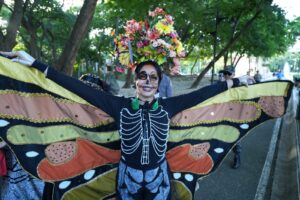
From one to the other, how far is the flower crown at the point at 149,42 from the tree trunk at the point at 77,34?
132 inches

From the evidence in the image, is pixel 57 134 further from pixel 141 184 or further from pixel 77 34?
pixel 77 34

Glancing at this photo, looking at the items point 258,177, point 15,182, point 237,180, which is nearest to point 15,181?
point 15,182

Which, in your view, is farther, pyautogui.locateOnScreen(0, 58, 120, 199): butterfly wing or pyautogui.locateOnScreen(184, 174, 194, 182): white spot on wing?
pyautogui.locateOnScreen(184, 174, 194, 182): white spot on wing

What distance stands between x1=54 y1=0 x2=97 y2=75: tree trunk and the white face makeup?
408 centimetres

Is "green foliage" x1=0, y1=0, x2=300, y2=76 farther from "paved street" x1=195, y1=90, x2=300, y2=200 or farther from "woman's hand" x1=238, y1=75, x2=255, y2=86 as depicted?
"woman's hand" x1=238, y1=75, x2=255, y2=86

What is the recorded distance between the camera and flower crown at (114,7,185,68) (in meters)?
3.57

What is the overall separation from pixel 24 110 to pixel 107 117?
29.6 inches

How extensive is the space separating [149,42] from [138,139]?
105 centimetres

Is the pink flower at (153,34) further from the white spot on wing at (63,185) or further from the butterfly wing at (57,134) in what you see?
the white spot on wing at (63,185)

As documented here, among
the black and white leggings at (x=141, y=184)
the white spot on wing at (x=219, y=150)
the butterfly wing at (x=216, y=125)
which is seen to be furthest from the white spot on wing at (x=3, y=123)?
the white spot on wing at (x=219, y=150)

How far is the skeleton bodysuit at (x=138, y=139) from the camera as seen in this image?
3.10m

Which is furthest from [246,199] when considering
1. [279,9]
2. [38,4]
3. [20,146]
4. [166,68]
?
[38,4]

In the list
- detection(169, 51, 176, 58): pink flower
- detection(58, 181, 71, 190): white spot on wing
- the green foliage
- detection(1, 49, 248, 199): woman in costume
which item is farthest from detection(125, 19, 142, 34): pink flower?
the green foliage

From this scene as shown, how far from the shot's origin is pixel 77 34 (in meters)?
7.02
